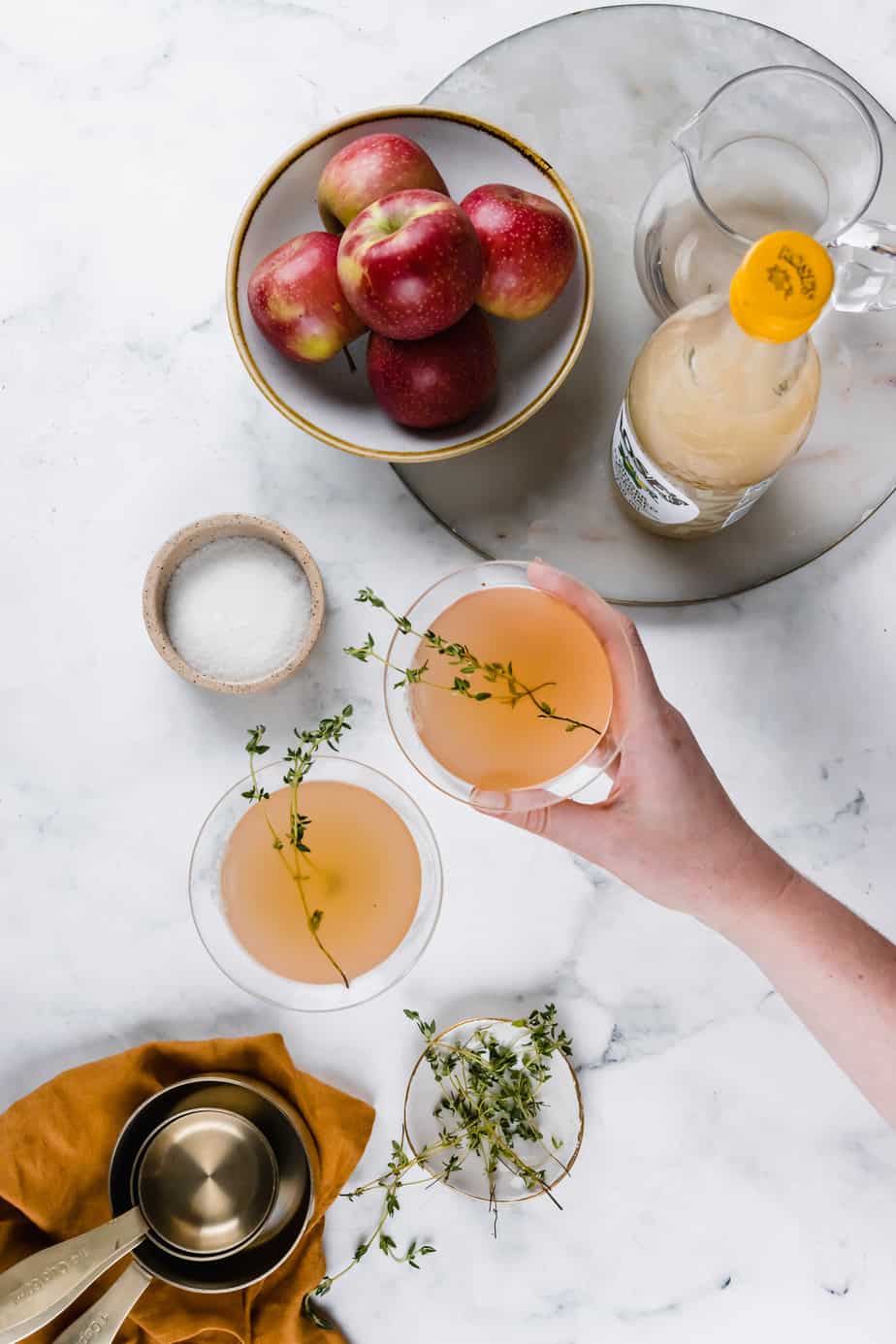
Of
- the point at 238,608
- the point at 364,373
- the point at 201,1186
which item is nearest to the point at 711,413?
the point at 364,373

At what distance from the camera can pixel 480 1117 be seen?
Answer: 3.06 ft

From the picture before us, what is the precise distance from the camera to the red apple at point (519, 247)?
810 mm

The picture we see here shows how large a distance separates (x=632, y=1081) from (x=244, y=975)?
1.22 ft

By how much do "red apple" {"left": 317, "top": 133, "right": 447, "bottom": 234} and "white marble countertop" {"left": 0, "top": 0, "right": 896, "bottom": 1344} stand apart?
7.6 inches

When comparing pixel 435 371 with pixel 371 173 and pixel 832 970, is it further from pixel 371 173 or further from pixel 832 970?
pixel 832 970

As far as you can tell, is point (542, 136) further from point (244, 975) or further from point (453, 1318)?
point (453, 1318)

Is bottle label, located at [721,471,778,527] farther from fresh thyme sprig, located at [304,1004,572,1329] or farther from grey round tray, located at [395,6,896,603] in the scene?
fresh thyme sprig, located at [304,1004,572,1329]

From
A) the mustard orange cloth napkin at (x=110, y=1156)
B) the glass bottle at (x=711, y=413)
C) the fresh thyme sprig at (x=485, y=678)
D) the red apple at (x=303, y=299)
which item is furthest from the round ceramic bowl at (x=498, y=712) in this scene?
the mustard orange cloth napkin at (x=110, y=1156)

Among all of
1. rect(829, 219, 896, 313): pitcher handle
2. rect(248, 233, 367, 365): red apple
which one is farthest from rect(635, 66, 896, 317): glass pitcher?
rect(248, 233, 367, 365): red apple

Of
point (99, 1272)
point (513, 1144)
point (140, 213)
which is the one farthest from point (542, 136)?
point (99, 1272)

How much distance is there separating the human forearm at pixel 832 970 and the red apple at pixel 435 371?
46 cm

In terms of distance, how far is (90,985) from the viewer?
0.99m

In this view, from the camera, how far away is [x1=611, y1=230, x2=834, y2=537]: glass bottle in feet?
2.30

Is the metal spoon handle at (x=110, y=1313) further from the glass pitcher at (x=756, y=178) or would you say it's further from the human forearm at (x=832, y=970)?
the glass pitcher at (x=756, y=178)
